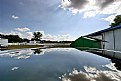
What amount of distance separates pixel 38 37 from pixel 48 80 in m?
102

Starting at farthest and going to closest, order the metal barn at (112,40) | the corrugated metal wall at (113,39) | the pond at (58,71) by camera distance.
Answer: the corrugated metal wall at (113,39), the metal barn at (112,40), the pond at (58,71)

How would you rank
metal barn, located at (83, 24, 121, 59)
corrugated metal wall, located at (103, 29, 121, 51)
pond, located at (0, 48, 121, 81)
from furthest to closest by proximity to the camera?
corrugated metal wall, located at (103, 29, 121, 51), metal barn, located at (83, 24, 121, 59), pond, located at (0, 48, 121, 81)

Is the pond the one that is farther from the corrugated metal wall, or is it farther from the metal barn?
the corrugated metal wall

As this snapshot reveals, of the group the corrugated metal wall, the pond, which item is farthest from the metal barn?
the pond

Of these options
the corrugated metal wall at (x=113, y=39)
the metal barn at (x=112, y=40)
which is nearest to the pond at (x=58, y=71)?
the metal barn at (x=112, y=40)

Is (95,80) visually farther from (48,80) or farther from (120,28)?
(120,28)

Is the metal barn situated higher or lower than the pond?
higher

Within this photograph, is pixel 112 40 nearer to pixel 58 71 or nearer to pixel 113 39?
pixel 113 39

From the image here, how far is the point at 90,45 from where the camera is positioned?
111ft

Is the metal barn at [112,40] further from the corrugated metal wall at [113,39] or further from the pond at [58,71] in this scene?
the pond at [58,71]

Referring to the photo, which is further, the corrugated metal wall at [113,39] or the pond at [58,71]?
the corrugated metal wall at [113,39]

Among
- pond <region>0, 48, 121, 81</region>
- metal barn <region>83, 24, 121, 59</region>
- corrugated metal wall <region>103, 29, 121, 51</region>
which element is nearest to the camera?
pond <region>0, 48, 121, 81</region>

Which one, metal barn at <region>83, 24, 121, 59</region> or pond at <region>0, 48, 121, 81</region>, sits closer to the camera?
pond at <region>0, 48, 121, 81</region>

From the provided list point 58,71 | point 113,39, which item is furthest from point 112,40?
point 58,71
